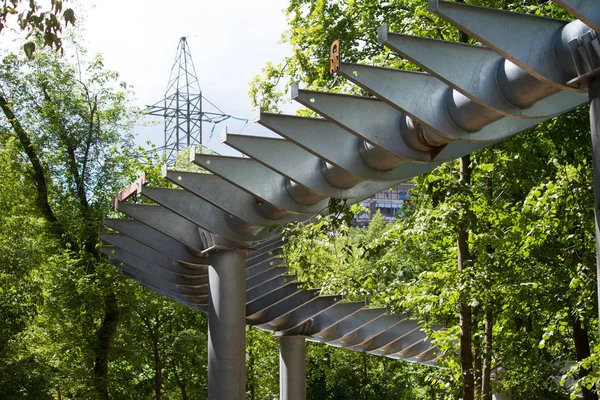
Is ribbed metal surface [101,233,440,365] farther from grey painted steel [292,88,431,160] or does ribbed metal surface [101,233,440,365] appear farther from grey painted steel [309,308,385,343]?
grey painted steel [292,88,431,160]

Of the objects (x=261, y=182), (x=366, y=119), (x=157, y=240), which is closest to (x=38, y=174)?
(x=157, y=240)

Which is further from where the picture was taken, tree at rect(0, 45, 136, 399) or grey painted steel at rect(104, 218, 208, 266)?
tree at rect(0, 45, 136, 399)

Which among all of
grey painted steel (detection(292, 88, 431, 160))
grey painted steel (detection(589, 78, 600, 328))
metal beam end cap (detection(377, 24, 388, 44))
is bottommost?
grey painted steel (detection(589, 78, 600, 328))

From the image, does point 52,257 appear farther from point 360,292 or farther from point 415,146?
point 415,146

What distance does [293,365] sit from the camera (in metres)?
17.3

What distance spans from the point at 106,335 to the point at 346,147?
16941mm

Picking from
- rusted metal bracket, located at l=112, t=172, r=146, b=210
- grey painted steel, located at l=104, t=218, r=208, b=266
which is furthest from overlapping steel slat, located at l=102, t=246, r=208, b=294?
rusted metal bracket, located at l=112, t=172, r=146, b=210

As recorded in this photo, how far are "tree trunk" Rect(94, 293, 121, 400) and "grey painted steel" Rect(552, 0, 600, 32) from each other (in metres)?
19.5

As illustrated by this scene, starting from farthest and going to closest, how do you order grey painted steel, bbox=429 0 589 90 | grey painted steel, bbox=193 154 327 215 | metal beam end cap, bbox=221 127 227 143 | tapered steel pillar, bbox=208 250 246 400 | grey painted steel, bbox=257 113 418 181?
tapered steel pillar, bbox=208 250 246 400 < grey painted steel, bbox=193 154 327 215 < metal beam end cap, bbox=221 127 227 143 < grey painted steel, bbox=257 113 418 181 < grey painted steel, bbox=429 0 589 90

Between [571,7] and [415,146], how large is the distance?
2516mm

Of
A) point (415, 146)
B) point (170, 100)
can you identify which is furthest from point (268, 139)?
point (170, 100)

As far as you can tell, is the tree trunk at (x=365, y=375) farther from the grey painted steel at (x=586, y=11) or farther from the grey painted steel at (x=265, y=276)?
the grey painted steel at (x=586, y=11)

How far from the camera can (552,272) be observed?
12.3 m

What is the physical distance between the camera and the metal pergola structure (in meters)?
4.95
